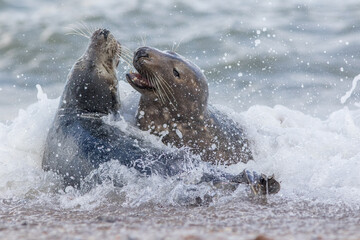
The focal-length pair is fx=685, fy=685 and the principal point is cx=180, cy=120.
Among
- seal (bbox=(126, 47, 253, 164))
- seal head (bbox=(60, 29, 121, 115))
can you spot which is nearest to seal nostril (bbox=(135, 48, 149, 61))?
seal (bbox=(126, 47, 253, 164))

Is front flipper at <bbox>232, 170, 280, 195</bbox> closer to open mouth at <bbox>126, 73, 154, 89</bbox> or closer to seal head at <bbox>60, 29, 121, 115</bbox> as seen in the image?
open mouth at <bbox>126, 73, 154, 89</bbox>

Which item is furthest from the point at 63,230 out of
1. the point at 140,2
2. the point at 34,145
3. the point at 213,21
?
the point at 140,2

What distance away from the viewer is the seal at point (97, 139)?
488 centimetres

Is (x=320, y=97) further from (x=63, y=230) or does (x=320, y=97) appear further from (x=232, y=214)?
(x=63, y=230)

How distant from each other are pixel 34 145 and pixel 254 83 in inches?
217

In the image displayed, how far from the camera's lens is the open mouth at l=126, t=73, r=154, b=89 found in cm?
564

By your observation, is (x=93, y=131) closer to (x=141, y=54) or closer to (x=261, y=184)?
(x=141, y=54)

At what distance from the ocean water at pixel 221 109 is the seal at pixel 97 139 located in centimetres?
11

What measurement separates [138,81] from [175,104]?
40 centimetres

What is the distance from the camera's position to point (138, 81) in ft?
18.7

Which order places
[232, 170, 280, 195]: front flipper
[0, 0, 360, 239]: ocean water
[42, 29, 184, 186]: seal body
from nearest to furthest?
[0, 0, 360, 239]: ocean water → [232, 170, 280, 195]: front flipper → [42, 29, 184, 186]: seal body

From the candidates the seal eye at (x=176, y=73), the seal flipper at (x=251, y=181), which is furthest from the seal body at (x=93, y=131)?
the seal eye at (x=176, y=73)

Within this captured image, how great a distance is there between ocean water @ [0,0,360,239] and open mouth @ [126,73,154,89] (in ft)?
1.16

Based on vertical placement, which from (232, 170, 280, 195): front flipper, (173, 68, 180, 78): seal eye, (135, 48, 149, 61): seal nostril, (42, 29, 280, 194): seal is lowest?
(232, 170, 280, 195): front flipper
